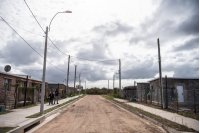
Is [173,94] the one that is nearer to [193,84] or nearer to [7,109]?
[193,84]

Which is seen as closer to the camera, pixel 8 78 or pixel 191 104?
pixel 191 104

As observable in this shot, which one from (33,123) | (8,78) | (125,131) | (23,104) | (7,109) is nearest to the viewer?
(125,131)

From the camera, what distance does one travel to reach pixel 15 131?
655cm

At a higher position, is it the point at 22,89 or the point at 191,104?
the point at 22,89

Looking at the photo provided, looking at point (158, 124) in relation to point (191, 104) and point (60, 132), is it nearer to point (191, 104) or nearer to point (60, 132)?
point (60, 132)

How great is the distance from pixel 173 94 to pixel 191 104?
2.09 m

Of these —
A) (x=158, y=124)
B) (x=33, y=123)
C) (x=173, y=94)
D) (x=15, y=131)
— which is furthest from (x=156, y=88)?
(x=15, y=131)

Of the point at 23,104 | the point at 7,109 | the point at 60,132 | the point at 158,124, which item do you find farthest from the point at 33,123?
the point at 23,104

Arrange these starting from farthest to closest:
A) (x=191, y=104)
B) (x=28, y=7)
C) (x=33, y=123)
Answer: (x=191, y=104) < (x=28, y=7) < (x=33, y=123)

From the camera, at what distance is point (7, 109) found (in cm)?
1272

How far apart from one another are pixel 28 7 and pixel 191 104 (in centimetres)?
1886

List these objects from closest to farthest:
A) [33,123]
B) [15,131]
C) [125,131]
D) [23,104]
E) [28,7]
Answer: [15,131] → [125,131] → [33,123] → [28,7] → [23,104]

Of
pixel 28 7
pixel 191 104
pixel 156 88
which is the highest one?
pixel 28 7

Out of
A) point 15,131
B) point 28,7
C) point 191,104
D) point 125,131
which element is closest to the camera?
point 15,131
